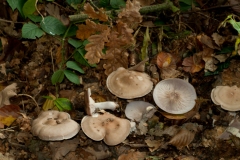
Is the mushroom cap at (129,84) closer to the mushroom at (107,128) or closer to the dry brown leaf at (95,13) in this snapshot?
the mushroom at (107,128)

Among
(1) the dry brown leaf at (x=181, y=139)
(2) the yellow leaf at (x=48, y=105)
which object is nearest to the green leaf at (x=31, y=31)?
(2) the yellow leaf at (x=48, y=105)

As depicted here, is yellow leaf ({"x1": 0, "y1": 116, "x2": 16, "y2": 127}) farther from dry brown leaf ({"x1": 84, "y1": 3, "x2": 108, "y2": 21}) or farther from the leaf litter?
dry brown leaf ({"x1": 84, "y1": 3, "x2": 108, "y2": 21})

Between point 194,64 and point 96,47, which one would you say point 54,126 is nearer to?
point 96,47

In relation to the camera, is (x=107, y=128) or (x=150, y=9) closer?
(x=107, y=128)

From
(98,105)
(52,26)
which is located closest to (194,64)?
(98,105)

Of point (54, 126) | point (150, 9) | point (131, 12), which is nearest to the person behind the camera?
point (54, 126)

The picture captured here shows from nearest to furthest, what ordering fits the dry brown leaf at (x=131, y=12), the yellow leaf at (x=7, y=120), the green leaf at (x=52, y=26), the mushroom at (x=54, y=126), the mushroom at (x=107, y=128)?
the mushroom at (x=54, y=126) → the mushroom at (x=107, y=128) → the yellow leaf at (x=7, y=120) → the dry brown leaf at (x=131, y=12) → the green leaf at (x=52, y=26)
